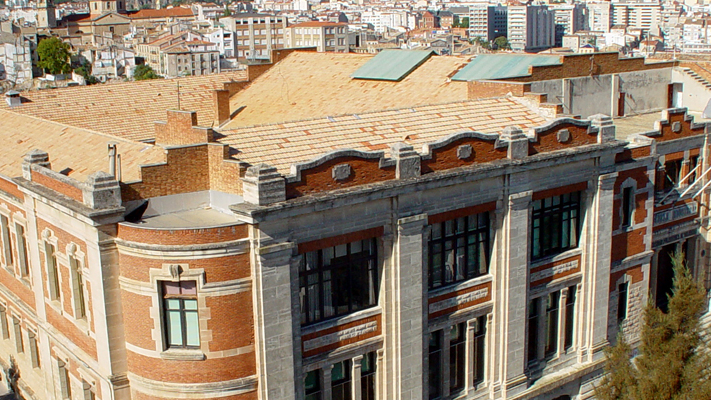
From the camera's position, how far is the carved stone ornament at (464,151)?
28.1 m

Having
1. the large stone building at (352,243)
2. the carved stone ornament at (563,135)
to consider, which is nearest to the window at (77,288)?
the large stone building at (352,243)

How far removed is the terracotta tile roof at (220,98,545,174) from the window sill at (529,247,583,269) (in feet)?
17.1

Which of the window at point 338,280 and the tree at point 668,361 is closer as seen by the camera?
the tree at point 668,361

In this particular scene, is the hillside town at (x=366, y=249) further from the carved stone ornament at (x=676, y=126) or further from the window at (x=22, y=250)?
the carved stone ornament at (x=676, y=126)

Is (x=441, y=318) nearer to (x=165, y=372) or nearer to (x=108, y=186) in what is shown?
(x=165, y=372)

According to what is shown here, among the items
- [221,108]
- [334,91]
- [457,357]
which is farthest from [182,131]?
[334,91]

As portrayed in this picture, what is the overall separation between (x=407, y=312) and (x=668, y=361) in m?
8.14

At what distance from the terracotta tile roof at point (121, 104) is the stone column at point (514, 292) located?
18096mm

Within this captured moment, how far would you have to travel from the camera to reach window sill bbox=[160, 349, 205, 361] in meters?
23.9

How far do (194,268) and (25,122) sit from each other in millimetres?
19842

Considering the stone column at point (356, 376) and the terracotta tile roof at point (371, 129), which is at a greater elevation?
the terracotta tile roof at point (371, 129)

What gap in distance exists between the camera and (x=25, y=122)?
127 ft

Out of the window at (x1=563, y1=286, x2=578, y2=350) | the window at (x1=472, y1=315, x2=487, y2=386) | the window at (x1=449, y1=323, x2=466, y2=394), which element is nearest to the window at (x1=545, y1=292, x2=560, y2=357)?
the window at (x1=563, y1=286, x2=578, y2=350)

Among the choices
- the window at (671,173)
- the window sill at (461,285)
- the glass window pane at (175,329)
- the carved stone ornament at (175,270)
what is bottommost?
the window sill at (461,285)
